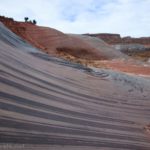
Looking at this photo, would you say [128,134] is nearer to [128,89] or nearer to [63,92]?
[63,92]

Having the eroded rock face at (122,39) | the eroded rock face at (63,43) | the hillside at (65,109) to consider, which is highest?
the eroded rock face at (122,39)

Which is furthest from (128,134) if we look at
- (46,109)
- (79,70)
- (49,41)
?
(49,41)

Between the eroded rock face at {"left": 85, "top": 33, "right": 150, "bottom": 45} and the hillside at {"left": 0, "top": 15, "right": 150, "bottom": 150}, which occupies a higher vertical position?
the eroded rock face at {"left": 85, "top": 33, "right": 150, "bottom": 45}

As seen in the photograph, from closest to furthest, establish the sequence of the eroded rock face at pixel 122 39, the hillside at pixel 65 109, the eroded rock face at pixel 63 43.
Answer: the hillside at pixel 65 109, the eroded rock face at pixel 63 43, the eroded rock face at pixel 122 39

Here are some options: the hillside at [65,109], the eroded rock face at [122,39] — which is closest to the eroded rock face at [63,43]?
the hillside at [65,109]

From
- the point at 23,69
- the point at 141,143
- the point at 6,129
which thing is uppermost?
the point at 23,69

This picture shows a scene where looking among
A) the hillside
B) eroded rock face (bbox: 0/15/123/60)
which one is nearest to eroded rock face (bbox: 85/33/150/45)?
eroded rock face (bbox: 0/15/123/60)

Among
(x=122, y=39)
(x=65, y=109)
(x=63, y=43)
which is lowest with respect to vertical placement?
(x=65, y=109)

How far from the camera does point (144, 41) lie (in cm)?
4916

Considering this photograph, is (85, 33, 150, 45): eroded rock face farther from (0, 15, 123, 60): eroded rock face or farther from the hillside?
the hillside

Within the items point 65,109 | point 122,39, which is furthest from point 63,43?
point 122,39

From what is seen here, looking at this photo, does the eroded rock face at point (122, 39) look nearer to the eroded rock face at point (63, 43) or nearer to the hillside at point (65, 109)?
the eroded rock face at point (63, 43)

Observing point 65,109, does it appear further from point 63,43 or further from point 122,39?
point 122,39

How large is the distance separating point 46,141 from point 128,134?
A: 1387 millimetres
